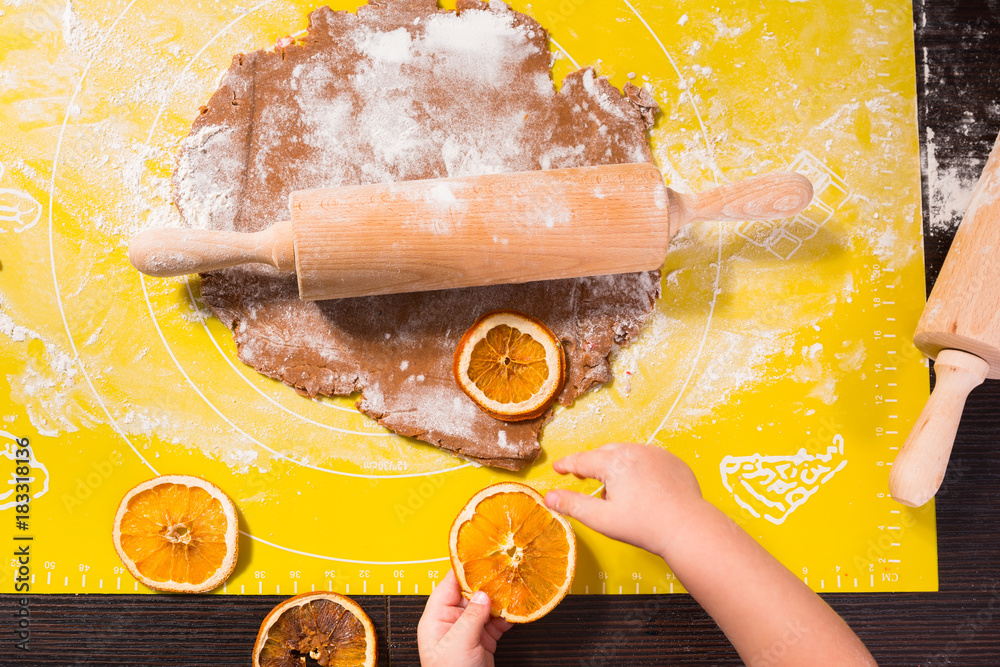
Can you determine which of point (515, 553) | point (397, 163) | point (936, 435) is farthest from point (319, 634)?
point (936, 435)

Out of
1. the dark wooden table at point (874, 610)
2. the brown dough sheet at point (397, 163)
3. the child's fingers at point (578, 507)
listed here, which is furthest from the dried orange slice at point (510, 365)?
the dark wooden table at point (874, 610)

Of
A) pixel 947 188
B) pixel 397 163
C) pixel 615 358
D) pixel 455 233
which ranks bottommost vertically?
pixel 615 358

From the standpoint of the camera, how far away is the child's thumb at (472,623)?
1.75m

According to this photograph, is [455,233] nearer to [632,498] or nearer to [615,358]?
[615,358]

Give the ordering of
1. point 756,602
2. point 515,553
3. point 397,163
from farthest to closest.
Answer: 1. point 397,163
2. point 515,553
3. point 756,602

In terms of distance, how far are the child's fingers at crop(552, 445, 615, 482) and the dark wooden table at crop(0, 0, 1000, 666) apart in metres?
0.54

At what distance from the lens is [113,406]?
1.97 m

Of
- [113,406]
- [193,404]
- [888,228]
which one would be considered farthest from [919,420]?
[113,406]

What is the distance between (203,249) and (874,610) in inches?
88.3

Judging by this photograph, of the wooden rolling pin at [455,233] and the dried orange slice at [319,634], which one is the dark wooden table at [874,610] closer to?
the dried orange slice at [319,634]

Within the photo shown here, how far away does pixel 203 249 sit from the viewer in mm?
1676

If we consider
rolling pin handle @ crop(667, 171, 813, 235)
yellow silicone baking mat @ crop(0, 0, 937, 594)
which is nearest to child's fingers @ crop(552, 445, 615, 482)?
yellow silicone baking mat @ crop(0, 0, 937, 594)

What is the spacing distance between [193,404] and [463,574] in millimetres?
982

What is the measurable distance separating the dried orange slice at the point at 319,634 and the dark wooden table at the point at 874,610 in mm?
82
